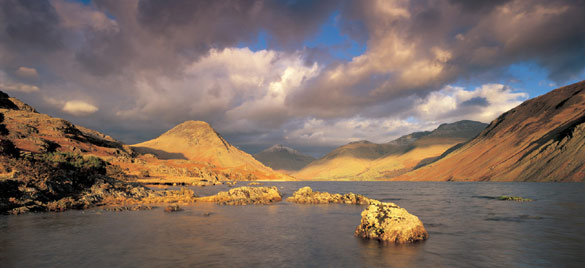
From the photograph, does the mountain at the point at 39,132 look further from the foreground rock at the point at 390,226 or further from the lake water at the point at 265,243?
the foreground rock at the point at 390,226

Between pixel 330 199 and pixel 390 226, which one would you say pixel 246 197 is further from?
pixel 390 226

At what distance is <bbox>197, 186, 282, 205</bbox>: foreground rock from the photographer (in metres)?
49.9

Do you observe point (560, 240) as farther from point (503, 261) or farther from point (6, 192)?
point (6, 192)

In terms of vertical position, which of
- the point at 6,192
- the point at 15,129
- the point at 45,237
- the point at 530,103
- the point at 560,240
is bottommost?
the point at 560,240

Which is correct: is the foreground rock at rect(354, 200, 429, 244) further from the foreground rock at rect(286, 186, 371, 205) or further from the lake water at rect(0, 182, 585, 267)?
the foreground rock at rect(286, 186, 371, 205)

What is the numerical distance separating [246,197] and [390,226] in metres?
37.2

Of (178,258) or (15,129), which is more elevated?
(15,129)

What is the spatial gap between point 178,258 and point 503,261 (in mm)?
18622

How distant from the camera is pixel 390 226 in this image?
70.6ft

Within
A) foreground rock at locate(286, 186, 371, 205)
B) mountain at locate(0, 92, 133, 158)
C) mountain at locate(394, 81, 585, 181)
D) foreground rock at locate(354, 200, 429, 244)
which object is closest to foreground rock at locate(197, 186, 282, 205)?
foreground rock at locate(286, 186, 371, 205)

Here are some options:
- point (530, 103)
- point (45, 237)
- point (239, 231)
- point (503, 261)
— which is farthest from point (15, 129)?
point (530, 103)

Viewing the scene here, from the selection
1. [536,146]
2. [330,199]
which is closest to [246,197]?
[330,199]

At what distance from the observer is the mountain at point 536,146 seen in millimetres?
120562

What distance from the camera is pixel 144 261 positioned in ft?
54.5
